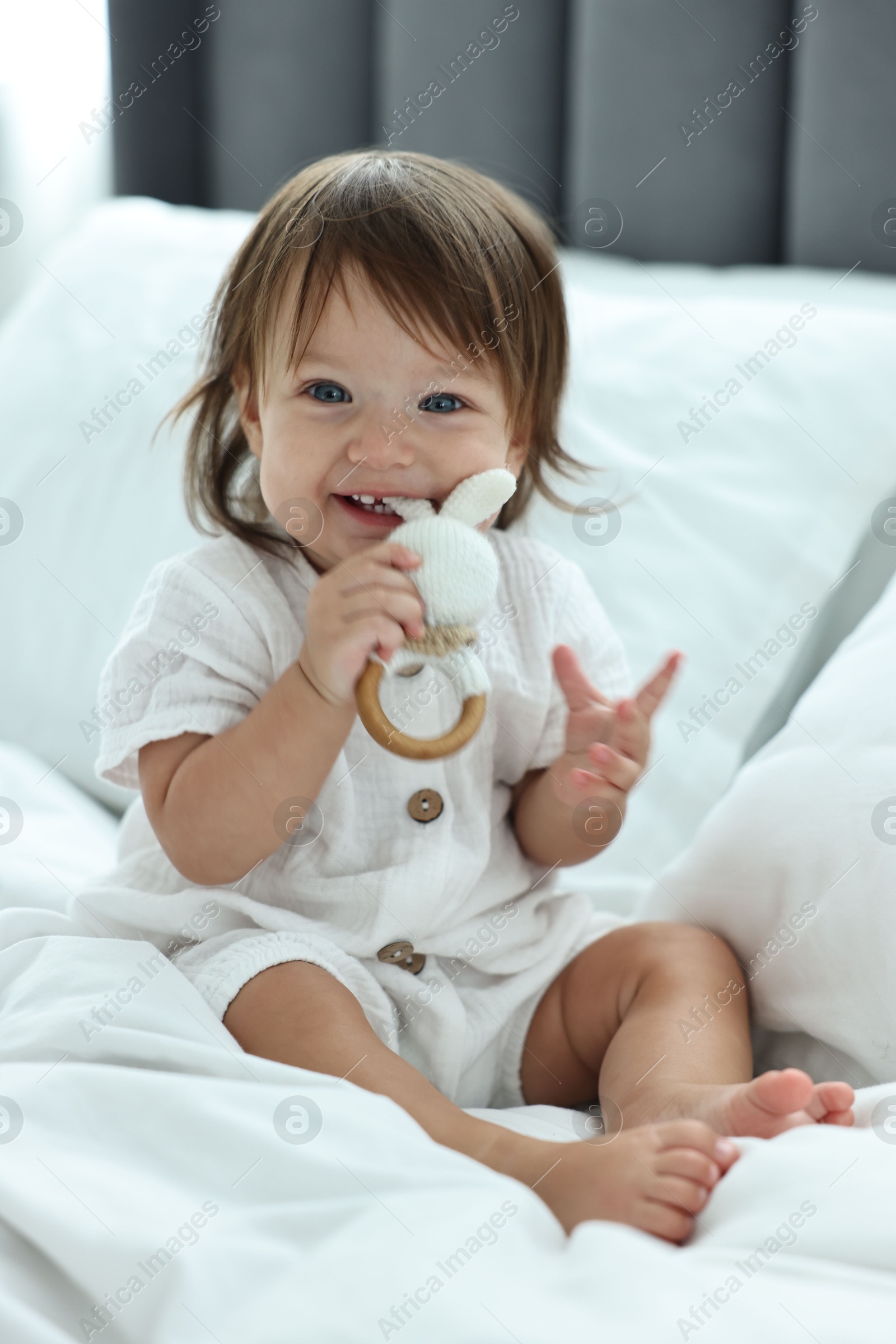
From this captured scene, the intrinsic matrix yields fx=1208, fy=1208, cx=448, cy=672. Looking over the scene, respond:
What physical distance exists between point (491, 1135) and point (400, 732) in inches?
8.8

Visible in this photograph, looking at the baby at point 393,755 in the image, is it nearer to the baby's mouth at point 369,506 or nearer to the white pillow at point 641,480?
the baby's mouth at point 369,506

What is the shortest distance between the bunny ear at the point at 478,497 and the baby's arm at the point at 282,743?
53mm

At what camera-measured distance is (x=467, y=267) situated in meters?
0.75

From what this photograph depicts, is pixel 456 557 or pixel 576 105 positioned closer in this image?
pixel 456 557

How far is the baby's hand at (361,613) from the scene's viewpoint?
68 cm

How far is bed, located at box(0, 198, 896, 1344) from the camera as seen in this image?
495mm

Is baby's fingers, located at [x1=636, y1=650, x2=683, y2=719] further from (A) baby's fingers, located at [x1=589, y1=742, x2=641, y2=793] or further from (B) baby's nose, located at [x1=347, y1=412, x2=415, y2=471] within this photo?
(B) baby's nose, located at [x1=347, y1=412, x2=415, y2=471]

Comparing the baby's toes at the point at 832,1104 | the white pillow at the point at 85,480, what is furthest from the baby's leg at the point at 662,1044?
the white pillow at the point at 85,480

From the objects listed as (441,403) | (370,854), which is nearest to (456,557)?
(441,403)

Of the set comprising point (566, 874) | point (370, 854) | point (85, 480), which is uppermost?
point (85, 480)

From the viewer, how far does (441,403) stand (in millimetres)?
761

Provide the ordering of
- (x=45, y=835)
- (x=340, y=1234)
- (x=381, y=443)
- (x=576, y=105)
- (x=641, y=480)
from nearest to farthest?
(x=340, y=1234) < (x=381, y=443) < (x=45, y=835) < (x=641, y=480) < (x=576, y=105)

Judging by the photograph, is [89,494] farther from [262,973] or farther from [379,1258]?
[379,1258]

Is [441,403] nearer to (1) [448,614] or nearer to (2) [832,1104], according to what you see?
(1) [448,614]
